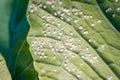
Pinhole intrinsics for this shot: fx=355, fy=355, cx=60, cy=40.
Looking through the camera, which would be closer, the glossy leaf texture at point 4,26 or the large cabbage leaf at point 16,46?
the large cabbage leaf at point 16,46

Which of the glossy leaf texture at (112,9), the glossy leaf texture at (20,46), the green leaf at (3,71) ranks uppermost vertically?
the glossy leaf texture at (112,9)

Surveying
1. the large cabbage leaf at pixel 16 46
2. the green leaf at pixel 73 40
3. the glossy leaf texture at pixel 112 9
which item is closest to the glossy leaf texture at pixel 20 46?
the large cabbage leaf at pixel 16 46

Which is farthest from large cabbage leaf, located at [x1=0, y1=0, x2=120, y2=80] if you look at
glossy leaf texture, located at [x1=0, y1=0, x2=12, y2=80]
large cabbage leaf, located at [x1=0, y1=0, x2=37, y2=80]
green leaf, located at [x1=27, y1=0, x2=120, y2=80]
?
glossy leaf texture, located at [x1=0, y1=0, x2=12, y2=80]

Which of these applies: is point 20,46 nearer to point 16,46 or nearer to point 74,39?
point 16,46

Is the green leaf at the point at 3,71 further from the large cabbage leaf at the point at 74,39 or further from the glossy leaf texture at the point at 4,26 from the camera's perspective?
the large cabbage leaf at the point at 74,39

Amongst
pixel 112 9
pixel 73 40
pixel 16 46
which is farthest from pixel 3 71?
pixel 112 9

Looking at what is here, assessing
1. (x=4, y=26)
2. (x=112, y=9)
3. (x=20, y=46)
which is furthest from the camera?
(x=4, y=26)

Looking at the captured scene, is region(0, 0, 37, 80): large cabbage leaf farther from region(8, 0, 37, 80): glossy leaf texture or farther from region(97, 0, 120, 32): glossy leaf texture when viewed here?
region(97, 0, 120, 32): glossy leaf texture

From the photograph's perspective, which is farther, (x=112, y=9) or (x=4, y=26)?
(x=4, y=26)
